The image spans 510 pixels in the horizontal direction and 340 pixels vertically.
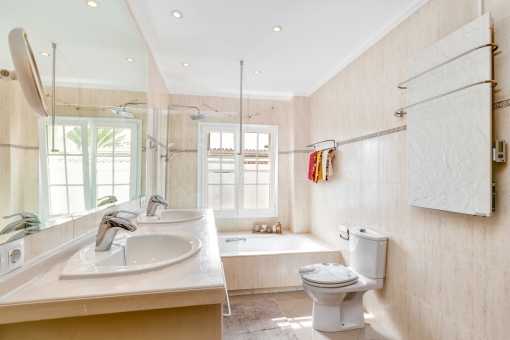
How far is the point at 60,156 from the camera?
0.89 meters

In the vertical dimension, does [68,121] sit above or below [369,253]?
above

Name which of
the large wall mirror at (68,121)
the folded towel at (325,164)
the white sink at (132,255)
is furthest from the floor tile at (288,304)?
the large wall mirror at (68,121)

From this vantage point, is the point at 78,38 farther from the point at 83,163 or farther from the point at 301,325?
the point at 301,325

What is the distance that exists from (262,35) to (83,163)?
1.79 m

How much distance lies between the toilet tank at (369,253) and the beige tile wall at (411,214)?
6cm

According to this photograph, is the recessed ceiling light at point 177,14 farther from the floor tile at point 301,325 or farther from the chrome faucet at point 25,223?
the floor tile at point 301,325

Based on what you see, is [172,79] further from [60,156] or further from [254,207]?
[60,156]

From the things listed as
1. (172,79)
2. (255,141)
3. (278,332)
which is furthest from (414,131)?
(172,79)

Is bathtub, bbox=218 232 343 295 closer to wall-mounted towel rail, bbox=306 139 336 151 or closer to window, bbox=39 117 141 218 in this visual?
wall-mounted towel rail, bbox=306 139 336 151

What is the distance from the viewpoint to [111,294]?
24.0 inches

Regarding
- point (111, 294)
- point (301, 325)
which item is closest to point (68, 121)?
point (111, 294)

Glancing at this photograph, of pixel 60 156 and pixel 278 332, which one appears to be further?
pixel 278 332

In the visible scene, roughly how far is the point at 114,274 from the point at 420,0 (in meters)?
2.38

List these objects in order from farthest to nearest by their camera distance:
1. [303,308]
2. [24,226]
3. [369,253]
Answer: [303,308] → [369,253] → [24,226]
